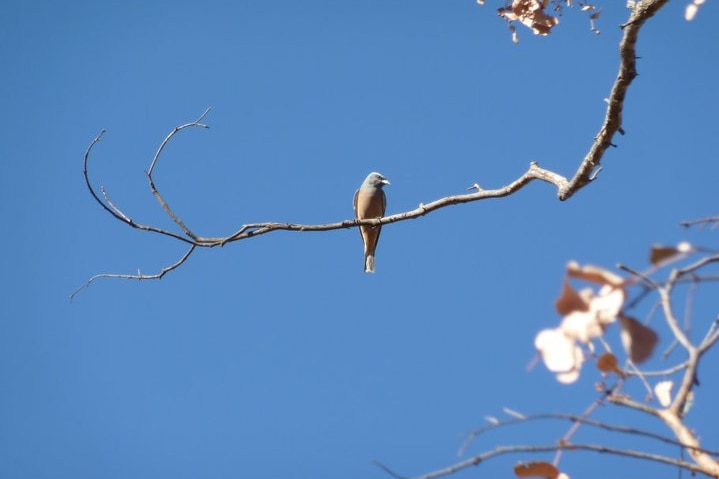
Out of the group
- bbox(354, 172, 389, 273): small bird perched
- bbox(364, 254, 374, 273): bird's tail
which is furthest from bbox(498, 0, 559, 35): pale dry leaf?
bbox(364, 254, 374, 273): bird's tail

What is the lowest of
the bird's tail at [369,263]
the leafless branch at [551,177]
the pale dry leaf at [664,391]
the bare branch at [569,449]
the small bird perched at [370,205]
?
the bare branch at [569,449]

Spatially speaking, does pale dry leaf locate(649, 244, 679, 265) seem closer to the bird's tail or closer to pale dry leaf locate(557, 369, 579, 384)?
pale dry leaf locate(557, 369, 579, 384)

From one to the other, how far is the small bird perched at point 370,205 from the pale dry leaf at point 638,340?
7005 mm

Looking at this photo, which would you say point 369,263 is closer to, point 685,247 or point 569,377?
point 569,377

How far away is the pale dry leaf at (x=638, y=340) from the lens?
0.93 metres

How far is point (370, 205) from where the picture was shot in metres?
8.81

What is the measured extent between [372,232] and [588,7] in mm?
5302

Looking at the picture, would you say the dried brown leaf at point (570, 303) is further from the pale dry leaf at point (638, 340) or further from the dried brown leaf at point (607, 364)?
the dried brown leaf at point (607, 364)

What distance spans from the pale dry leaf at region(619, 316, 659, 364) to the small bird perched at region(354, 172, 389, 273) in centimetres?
700

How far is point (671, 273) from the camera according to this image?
875 millimetres

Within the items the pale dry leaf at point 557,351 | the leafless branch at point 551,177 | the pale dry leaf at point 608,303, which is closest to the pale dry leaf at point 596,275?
the pale dry leaf at point 608,303

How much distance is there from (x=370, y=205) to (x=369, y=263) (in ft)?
2.90

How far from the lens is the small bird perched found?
813cm

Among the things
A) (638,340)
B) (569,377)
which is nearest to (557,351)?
(569,377)
